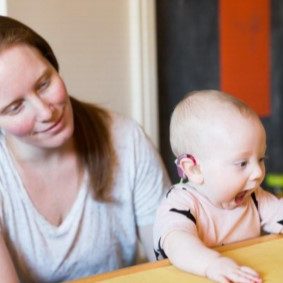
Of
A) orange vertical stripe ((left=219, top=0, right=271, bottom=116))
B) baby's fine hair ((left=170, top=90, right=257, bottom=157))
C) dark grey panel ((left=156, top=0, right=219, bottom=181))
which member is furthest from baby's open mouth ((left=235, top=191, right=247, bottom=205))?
orange vertical stripe ((left=219, top=0, right=271, bottom=116))

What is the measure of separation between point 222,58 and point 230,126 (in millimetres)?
1418

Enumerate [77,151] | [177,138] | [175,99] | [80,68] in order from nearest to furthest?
[177,138], [77,151], [80,68], [175,99]

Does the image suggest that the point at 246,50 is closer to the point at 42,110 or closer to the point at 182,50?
the point at 182,50

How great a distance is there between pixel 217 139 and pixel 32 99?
0.33 meters

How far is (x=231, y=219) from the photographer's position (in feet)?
3.10

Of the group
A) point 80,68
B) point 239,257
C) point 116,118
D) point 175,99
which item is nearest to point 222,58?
point 175,99

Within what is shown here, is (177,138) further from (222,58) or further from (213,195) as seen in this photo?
(222,58)

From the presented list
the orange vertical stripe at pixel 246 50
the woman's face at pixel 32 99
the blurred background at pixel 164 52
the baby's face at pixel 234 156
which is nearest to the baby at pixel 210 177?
the baby's face at pixel 234 156

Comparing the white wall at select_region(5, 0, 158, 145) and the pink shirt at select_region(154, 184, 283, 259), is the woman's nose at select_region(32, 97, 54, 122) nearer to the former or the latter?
the pink shirt at select_region(154, 184, 283, 259)

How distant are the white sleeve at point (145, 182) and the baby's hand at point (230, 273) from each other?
0.45 m

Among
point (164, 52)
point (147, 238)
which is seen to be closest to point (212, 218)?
point (147, 238)

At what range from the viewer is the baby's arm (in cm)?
71

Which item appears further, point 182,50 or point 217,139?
point 182,50

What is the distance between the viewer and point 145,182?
3.88 ft
